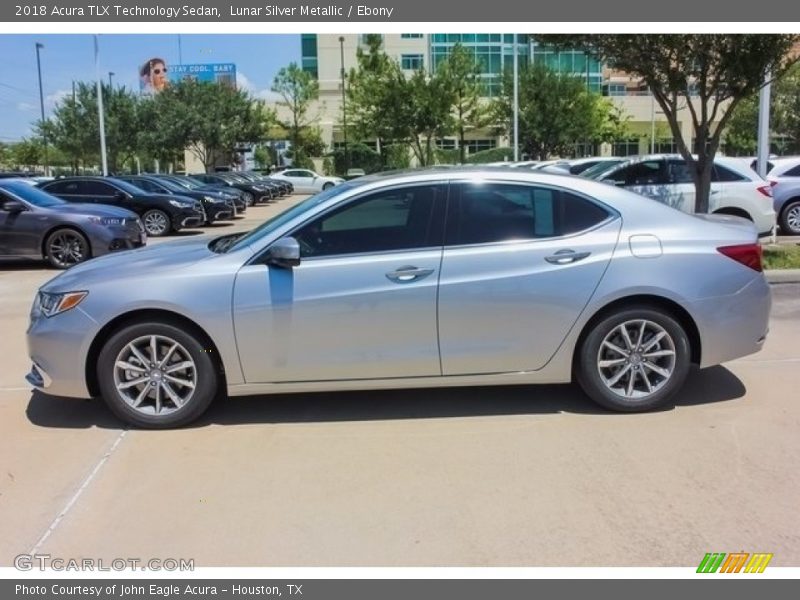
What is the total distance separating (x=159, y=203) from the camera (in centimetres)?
1820

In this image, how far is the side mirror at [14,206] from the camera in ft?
42.3

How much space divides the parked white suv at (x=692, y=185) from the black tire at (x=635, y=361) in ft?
24.7

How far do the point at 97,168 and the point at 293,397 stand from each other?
192ft

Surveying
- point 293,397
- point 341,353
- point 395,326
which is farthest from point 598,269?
point 293,397

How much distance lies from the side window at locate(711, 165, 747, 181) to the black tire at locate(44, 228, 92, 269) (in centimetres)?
1054

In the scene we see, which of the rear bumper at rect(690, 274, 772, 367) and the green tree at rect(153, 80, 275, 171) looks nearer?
the rear bumper at rect(690, 274, 772, 367)

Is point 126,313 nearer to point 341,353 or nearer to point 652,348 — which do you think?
point 341,353

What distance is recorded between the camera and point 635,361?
506cm

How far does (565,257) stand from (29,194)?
11.5m

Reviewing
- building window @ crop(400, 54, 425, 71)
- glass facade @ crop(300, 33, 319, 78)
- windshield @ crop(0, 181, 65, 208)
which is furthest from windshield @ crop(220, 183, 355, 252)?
glass facade @ crop(300, 33, 319, 78)

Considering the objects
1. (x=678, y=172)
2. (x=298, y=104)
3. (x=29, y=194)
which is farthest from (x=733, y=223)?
(x=298, y=104)

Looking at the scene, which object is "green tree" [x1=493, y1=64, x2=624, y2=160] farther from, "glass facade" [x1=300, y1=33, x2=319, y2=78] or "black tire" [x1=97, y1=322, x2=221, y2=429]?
"black tire" [x1=97, y1=322, x2=221, y2=429]

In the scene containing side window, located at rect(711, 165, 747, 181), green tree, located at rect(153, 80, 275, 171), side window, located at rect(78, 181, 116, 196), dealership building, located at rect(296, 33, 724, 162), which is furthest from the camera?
dealership building, located at rect(296, 33, 724, 162)

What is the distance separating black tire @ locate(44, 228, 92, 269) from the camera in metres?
12.9
